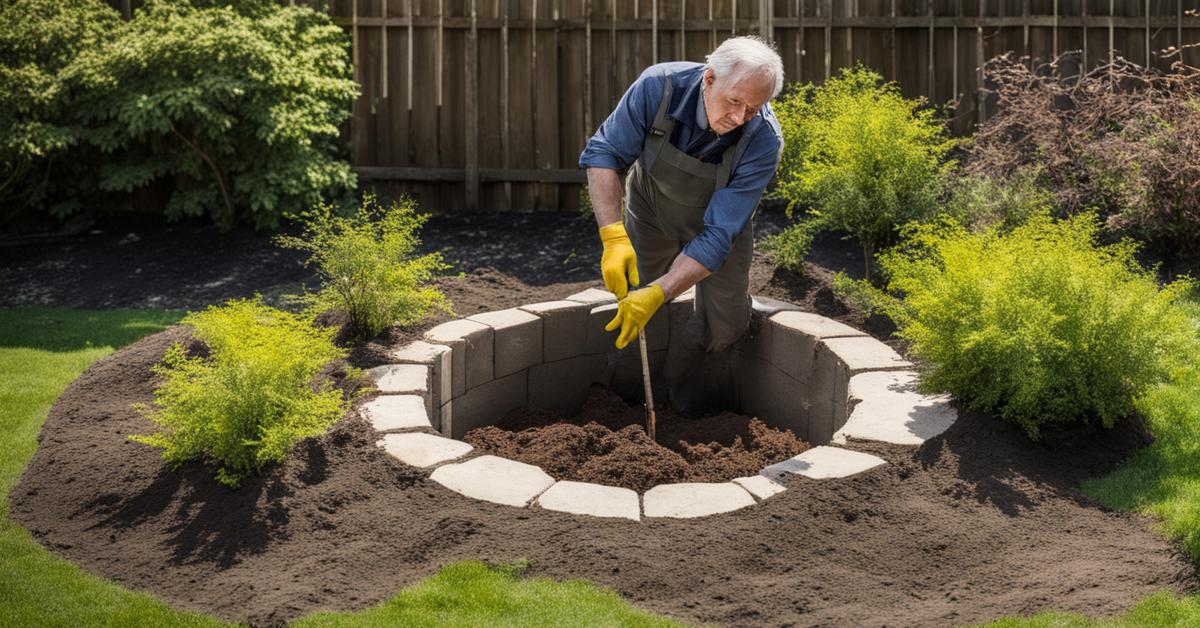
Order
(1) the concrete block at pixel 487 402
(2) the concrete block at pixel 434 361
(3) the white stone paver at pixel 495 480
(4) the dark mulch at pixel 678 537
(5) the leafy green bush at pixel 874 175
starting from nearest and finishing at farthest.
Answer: (4) the dark mulch at pixel 678 537 < (3) the white stone paver at pixel 495 480 < (2) the concrete block at pixel 434 361 < (1) the concrete block at pixel 487 402 < (5) the leafy green bush at pixel 874 175

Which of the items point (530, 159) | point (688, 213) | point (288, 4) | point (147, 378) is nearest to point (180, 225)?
point (288, 4)

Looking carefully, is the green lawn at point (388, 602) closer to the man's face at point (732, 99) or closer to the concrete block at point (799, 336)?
the man's face at point (732, 99)

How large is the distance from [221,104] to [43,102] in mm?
1228

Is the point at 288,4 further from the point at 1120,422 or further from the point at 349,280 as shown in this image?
the point at 1120,422

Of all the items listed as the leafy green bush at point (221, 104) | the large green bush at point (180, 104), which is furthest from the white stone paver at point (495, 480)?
the leafy green bush at point (221, 104)

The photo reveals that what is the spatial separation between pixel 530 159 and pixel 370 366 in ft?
14.1

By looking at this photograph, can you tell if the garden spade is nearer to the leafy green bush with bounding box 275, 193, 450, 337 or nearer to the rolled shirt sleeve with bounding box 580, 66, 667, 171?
the rolled shirt sleeve with bounding box 580, 66, 667, 171

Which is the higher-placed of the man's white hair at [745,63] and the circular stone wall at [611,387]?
the man's white hair at [745,63]

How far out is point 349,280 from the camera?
593 cm

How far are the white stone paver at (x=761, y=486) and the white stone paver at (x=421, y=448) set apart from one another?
3.56ft

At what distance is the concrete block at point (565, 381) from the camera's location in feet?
21.6

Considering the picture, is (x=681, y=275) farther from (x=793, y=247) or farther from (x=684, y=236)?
(x=793, y=247)

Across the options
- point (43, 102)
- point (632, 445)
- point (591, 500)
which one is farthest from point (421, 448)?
point (43, 102)

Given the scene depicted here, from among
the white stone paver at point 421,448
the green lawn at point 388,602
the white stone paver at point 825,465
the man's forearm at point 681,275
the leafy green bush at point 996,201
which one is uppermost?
the leafy green bush at point 996,201
